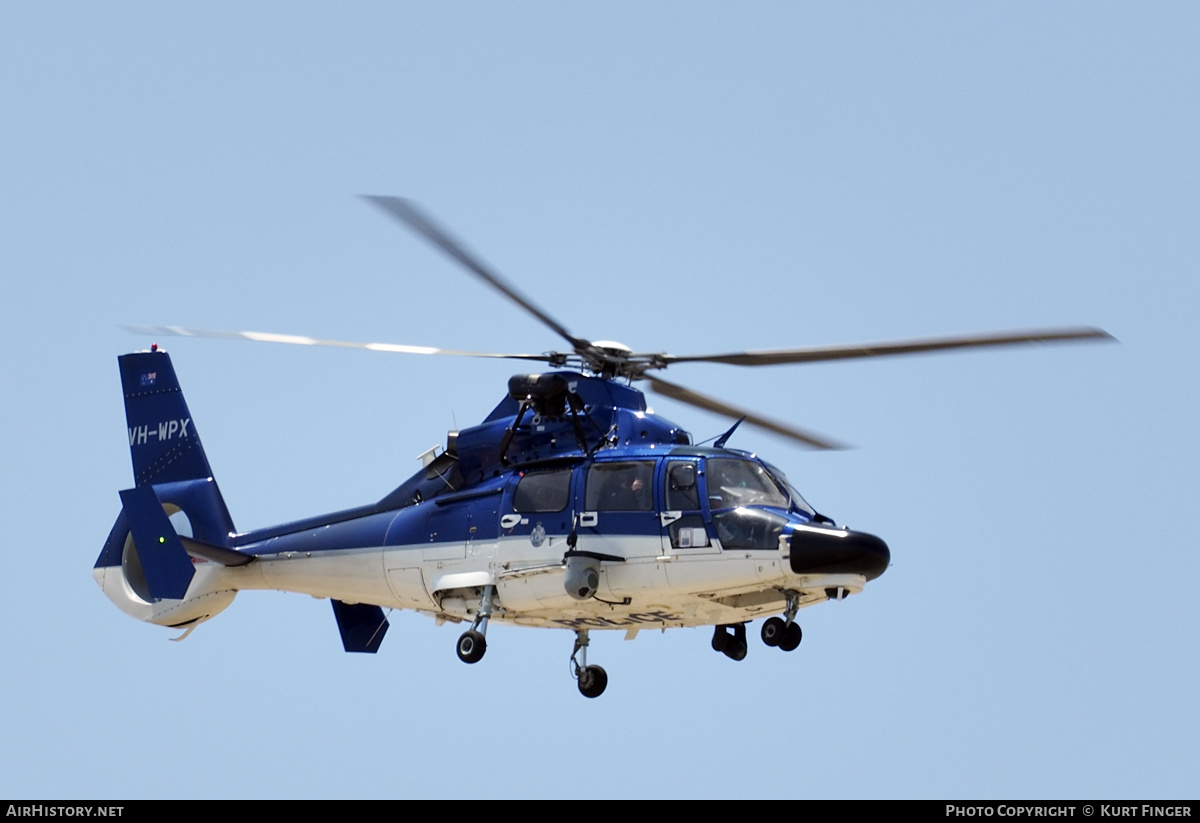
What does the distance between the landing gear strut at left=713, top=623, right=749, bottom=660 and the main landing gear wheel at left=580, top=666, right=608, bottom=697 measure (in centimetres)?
144

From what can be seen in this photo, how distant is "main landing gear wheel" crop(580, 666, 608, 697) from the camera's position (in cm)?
2209

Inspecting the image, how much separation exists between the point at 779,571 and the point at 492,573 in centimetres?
366

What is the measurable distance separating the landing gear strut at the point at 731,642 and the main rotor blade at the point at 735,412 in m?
2.44

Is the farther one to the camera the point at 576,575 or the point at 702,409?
the point at 702,409

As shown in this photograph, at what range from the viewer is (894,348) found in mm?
19656

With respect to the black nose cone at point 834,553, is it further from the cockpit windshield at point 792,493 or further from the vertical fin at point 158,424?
the vertical fin at point 158,424

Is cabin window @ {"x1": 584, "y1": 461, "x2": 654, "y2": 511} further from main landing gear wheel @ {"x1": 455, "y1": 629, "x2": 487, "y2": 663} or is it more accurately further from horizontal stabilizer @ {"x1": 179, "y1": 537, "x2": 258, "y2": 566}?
horizontal stabilizer @ {"x1": 179, "y1": 537, "x2": 258, "y2": 566}

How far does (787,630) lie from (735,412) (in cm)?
323

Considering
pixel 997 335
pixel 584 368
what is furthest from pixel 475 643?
pixel 997 335

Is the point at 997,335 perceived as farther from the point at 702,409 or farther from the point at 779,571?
the point at 702,409

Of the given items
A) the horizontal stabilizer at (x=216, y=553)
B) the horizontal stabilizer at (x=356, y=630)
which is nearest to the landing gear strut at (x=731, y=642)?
the horizontal stabilizer at (x=356, y=630)

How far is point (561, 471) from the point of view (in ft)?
71.9

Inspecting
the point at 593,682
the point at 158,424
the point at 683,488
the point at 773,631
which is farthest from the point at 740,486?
the point at 158,424

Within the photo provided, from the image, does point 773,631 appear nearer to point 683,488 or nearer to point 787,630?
point 787,630
